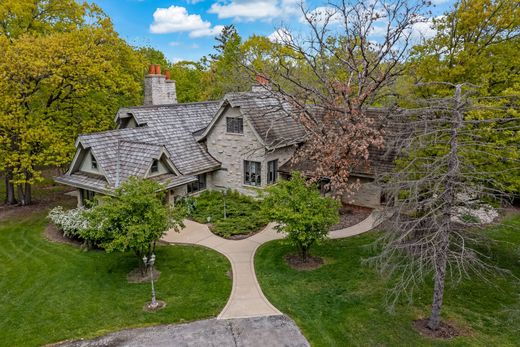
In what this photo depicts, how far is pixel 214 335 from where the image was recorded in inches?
454

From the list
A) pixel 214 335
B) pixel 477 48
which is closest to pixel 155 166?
pixel 214 335

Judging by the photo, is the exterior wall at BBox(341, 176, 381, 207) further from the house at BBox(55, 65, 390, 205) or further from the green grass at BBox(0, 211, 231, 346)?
the green grass at BBox(0, 211, 231, 346)

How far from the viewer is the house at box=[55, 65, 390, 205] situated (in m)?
20.1

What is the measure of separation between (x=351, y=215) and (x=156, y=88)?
17.2 m

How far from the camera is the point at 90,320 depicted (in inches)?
487

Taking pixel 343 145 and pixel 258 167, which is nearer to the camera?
pixel 343 145

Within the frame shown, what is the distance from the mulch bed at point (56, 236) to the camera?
1880 cm

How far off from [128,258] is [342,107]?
1369 cm

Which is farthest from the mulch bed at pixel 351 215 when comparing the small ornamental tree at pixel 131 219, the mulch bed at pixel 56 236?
the mulch bed at pixel 56 236

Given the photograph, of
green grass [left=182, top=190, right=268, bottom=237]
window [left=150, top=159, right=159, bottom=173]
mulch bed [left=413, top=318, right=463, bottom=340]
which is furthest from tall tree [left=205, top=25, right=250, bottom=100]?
mulch bed [left=413, top=318, right=463, bottom=340]

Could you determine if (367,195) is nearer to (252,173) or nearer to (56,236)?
(252,173)

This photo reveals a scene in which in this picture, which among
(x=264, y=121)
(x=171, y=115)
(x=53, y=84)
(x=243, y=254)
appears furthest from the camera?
(x=171, y=115)

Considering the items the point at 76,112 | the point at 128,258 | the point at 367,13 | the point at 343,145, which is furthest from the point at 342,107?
the point at 76,112

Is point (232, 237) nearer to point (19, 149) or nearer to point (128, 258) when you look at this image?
point (128, 258)
